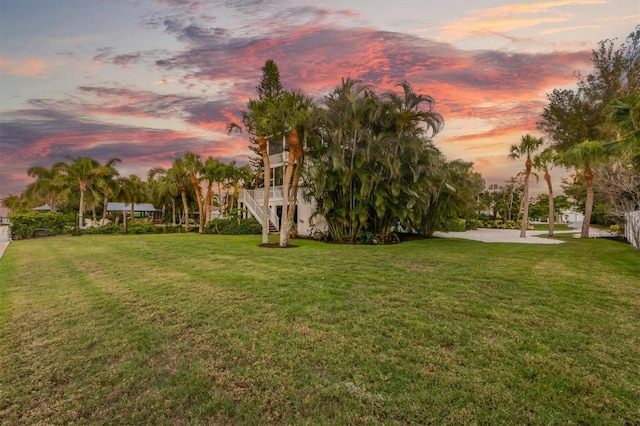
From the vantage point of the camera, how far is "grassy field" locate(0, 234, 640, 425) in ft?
7.76

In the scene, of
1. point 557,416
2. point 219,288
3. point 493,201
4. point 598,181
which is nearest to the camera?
point 557,416

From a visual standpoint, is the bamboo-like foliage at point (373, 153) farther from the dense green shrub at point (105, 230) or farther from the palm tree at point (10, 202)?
the palm tree at point (10, 202)

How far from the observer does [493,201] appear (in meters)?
40.0

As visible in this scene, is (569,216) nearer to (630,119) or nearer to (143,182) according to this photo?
(630,119)

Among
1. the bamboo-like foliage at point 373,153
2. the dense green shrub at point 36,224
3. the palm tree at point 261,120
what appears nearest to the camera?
the palm tree at point 261,120

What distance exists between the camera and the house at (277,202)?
17938mm

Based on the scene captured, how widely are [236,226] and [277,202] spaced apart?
3547 mm

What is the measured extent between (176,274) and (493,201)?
41121 mm

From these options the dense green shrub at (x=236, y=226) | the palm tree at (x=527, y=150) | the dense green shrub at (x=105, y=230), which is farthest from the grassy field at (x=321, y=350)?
the dense green shrub at (x=105, y=230)

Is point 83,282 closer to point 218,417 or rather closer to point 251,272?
point 251,272

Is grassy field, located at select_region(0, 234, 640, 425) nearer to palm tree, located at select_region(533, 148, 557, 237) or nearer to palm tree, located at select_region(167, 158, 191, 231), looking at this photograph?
palm tree, located at select_region(533, 148, 557, 237)

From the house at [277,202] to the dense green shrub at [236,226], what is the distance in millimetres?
532

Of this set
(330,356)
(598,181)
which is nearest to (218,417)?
(330,356)

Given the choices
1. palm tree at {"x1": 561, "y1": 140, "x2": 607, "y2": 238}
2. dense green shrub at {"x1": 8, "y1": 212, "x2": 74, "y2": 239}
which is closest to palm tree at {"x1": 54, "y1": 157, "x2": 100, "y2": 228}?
dense green shrub at {"x1": 8, "y1": 212, "x2": 74, "y2": 239}
